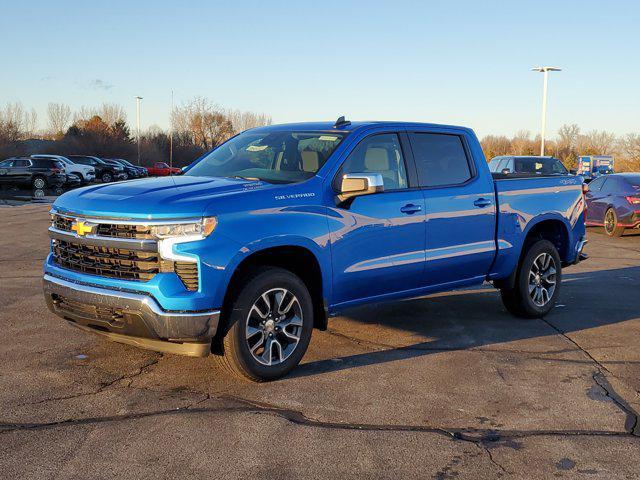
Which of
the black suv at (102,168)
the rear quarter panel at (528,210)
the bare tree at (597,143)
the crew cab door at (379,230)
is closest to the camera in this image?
the crew cab door at (379,230)

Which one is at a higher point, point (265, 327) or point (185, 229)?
point (185, 229)

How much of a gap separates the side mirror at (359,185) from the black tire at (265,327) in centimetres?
80

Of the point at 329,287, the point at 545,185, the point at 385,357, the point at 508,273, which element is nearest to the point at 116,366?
the point at 329,287

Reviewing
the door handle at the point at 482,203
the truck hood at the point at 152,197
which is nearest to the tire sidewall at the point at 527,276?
the door handle at the point at 482,203

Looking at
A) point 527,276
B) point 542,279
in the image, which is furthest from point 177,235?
point 542,279

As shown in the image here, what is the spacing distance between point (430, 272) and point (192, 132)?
75930mm

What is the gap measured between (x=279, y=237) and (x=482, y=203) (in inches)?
101

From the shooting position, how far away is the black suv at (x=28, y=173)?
34.9 meters

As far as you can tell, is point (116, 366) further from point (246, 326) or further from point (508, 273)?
point (508, 273)

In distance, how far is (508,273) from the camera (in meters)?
7.60

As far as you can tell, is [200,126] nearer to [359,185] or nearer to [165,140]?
[165,140]

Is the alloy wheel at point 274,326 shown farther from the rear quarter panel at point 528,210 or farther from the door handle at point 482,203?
the rear quarter panel at point 528,210

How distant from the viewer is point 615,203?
55.4 feet

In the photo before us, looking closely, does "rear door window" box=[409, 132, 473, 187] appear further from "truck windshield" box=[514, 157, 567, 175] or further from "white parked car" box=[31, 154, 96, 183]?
"white parked car" box=[31, 154, 96, 183]
